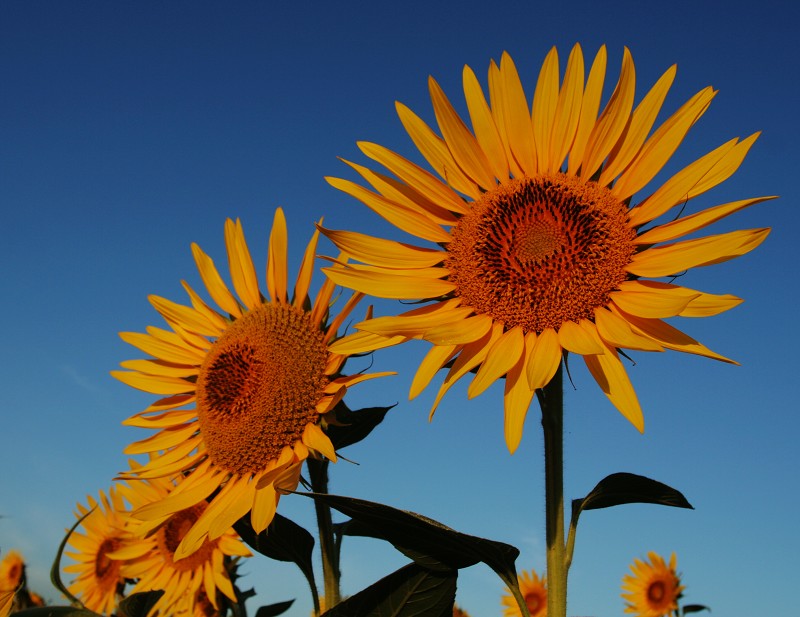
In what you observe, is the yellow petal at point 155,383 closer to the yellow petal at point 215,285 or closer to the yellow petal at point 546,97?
the yellow petal at point 215,285

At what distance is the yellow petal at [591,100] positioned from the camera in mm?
3240

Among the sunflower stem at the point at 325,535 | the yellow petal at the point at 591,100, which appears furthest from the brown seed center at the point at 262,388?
the yellow petal at the point at 591,100

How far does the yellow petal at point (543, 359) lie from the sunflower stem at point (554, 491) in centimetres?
11

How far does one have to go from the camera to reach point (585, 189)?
3.32 m

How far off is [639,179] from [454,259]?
0.78 metres

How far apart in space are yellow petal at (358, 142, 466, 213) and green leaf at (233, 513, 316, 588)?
1.57 metres

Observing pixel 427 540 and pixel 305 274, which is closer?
pixel 427 540

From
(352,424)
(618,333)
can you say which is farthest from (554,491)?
(352,424)

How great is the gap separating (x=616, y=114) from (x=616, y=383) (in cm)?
113

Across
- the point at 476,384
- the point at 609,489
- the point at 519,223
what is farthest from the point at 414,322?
the point at 609,489

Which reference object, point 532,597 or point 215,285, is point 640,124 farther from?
point 532,597

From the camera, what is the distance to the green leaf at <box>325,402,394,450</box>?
3652 mm

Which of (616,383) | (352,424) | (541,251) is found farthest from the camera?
(352,424)

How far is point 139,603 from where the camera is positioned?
532cm
